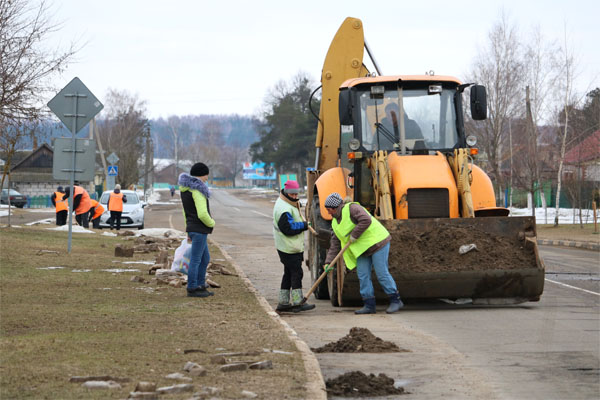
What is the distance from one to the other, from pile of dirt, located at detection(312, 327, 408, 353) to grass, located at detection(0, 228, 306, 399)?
1.66 ft

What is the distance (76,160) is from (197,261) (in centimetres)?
568

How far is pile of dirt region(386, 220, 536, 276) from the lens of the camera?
1171cm

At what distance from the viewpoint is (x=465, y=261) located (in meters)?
11.7

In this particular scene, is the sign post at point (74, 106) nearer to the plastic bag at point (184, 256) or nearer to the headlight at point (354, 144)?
the plastic bag at point (184, 256)

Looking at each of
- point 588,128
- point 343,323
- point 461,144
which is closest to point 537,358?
point 343,323

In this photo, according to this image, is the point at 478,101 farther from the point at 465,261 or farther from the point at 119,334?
the point at 119,334

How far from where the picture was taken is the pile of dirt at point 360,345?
8.57 meters

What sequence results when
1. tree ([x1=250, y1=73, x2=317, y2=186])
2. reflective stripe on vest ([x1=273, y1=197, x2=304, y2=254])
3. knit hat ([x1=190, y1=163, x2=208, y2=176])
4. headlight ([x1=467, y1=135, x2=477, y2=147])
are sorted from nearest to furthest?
reflective stripe on vest ([x1=273, y1=197, x2=304, y2=254]) < knit hat ([x1=190, y1=163, x2=208, y2=176]) < headlight ([x1=467, y1=135, x2=477, y2=147]) < tree ([x1=250, y1=73, x2=317, y2=186])

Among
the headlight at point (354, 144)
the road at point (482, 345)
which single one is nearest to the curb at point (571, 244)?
the road at point (482, 345)

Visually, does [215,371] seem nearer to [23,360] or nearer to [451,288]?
[23,360]

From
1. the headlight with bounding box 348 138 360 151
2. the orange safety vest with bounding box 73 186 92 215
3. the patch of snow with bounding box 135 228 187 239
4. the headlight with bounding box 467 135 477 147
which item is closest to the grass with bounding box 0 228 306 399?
the headlight with bounding box 348 138 360 151

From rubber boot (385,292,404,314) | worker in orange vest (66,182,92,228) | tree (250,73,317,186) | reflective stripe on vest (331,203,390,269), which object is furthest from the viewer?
tree (250,73,317,186)

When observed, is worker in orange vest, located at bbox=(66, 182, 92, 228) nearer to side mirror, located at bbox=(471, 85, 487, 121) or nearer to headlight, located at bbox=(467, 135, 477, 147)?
headlight, located at bbox=(467, 135, 477, 147)

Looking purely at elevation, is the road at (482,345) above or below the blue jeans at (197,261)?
below
